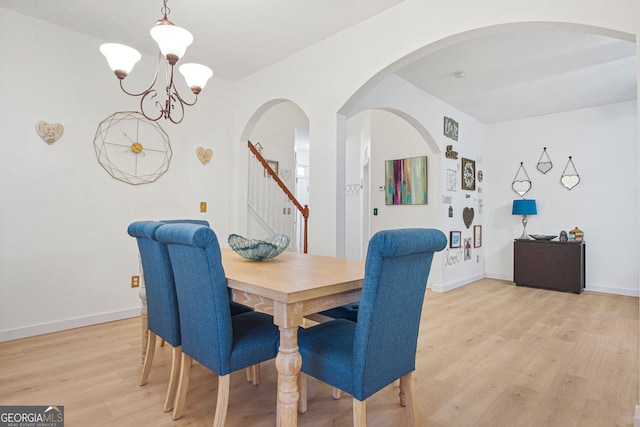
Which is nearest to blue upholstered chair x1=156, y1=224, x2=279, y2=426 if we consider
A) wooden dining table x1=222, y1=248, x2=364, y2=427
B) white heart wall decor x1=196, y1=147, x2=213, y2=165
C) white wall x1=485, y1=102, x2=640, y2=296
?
wooden dining table x1=222, y1=248, x2=364, y2=427

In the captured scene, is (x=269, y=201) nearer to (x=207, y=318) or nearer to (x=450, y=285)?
(x=450, y=285)

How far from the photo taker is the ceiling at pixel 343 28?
8.91 feet

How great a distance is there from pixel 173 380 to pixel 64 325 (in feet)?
6.32

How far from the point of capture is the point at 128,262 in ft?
11.3

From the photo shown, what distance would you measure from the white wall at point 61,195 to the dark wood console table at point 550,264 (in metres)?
4.91

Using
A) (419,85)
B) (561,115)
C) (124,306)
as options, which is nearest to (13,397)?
(124,306)

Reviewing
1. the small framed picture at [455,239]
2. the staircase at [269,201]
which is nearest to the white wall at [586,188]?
the small framed picture at [455,239]

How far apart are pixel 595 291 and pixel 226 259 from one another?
5.29 meters

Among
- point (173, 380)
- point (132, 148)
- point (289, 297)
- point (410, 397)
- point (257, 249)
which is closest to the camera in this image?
point (289, 297)

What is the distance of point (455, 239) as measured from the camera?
498 cm

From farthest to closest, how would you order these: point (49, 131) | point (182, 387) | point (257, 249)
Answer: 1. point (49, 131)
2. point (257, 249)
3. point (182, 387)

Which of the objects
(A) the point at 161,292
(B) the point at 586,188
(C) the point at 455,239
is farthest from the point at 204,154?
(B) the point at 586,188

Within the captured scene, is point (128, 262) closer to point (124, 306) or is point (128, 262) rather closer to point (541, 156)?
point (124, 306)

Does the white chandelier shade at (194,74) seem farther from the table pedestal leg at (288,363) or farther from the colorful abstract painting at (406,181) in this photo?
the colorful abstract painting at (406,181)
